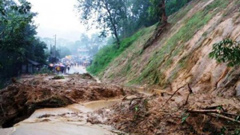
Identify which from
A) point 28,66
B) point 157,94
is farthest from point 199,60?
point 28,66

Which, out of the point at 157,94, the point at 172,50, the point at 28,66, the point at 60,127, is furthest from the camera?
the point at 28,66

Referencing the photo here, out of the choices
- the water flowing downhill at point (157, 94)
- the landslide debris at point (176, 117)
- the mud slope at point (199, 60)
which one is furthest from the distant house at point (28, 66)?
the landslide debris at point (176, 117)

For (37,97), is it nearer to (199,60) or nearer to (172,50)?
(199,60)

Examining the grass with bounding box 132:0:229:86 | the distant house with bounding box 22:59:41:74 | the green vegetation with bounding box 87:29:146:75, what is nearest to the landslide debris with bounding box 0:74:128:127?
the grass with bounding box 132:0:229:86

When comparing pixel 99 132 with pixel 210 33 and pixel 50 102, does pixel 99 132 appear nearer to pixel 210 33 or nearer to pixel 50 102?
pixel 50 102

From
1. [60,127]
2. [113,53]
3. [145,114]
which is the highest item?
[113,53]

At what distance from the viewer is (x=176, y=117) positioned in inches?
219

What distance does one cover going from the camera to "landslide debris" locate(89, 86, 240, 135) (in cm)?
482

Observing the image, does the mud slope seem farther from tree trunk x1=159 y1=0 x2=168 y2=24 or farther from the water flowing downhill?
tree trunk x1=159 y1=0 x2=168 y2=24

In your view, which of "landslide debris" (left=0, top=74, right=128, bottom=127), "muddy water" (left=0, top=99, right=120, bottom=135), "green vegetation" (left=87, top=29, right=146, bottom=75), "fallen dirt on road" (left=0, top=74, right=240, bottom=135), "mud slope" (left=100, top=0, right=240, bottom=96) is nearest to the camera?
"fallen dirt on road" (left=0, top=74, right=240, bottom=135)

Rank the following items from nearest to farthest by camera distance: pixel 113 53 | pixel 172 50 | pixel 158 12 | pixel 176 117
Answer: pixel 176 117, pixel 172 50, pixel 158 12, pixel 113 53

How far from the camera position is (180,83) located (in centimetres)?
1116

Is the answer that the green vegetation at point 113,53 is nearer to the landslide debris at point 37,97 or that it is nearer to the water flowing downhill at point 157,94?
the water flowing downhill at point 157,94

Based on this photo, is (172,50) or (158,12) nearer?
(172,50)
